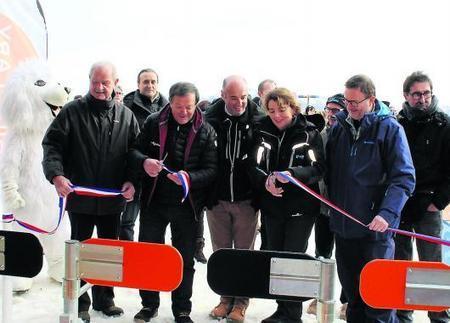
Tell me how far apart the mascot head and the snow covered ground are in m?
1.38

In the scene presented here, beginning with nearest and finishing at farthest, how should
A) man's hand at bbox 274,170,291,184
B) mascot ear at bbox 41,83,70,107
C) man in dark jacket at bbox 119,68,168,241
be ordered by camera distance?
1. man's hand at bbox 274,170,291,184
2. mascot ear at bbox 41,83,70,107
3. man in dark jacket at bbox 119,68,168,241

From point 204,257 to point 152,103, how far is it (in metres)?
1.73

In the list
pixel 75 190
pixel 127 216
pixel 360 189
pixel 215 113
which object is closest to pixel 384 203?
pixel 360 189

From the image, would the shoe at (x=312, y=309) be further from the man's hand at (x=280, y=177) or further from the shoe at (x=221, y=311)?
the man's hand at (x=280, y=177)

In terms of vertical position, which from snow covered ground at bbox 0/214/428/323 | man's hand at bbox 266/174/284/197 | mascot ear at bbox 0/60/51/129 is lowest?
snow covered ground at bbox 0/214/428/323

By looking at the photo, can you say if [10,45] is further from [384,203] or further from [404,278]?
[404,278]

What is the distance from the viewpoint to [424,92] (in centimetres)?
316

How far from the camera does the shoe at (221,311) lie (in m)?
3.46

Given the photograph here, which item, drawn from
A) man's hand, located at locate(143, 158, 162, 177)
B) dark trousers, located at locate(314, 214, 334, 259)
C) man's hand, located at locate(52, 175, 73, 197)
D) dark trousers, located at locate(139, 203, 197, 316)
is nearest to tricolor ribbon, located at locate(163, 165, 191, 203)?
man's hand, located at locate(143, 158, 162, 177)

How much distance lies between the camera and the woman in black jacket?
3020 mm

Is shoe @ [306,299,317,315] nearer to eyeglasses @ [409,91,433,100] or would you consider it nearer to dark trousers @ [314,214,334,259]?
dark trousers @ [314,214,334,259]

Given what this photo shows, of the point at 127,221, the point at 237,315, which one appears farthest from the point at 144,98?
the point at 237,315

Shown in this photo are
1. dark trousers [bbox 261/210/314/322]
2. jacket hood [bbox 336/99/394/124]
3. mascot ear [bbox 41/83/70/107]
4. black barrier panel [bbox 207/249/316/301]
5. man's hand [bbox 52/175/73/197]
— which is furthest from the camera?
mascot ear [bbox 41/83/70/107]

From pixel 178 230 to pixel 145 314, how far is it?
69 cm
